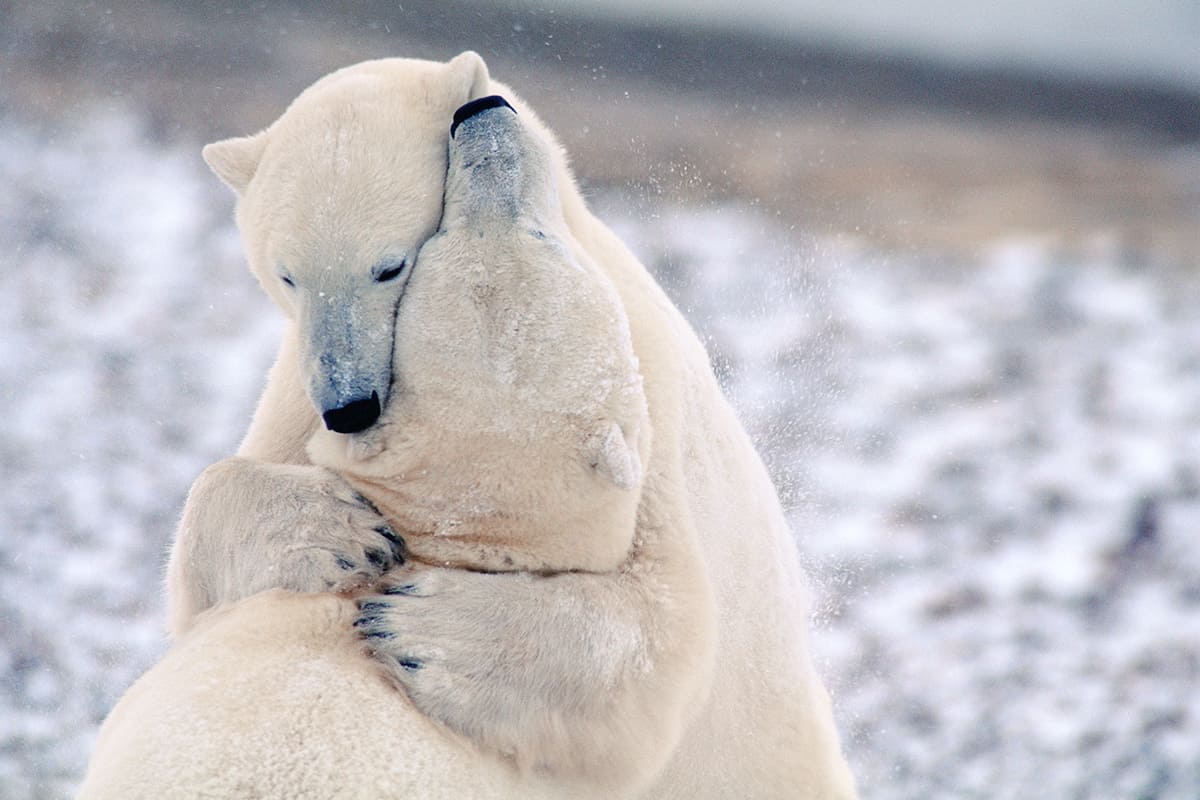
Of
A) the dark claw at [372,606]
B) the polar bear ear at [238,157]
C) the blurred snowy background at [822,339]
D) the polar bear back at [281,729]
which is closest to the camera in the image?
the polar bear back at [281,729]

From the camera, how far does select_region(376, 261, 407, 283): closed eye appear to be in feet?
2.93

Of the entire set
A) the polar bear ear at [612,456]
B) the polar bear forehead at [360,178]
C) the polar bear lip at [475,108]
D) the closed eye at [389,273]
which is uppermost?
the polar bear lip at [475,108]

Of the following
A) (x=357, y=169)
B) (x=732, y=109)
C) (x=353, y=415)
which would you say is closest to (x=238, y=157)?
(x=357, y=169)

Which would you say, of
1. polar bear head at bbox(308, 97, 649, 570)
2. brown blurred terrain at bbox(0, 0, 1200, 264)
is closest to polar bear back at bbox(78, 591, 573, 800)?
polar bear head at bbox(308, 97, 649, 570)

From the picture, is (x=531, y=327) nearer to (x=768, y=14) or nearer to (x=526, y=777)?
(x=526, y=777)

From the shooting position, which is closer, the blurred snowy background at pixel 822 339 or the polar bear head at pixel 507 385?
the polar bear head at pixel 507 385

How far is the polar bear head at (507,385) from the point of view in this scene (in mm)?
840

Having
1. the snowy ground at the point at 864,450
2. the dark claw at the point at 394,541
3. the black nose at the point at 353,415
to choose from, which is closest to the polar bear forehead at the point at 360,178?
the black nose at the point at 353,415

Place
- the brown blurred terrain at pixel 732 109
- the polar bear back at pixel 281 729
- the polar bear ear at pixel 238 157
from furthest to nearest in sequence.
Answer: the brown blurred terrain at pixel 732 109 → the polar bear ear at pixel 238 157 → the polar bear back at pixel 281 729

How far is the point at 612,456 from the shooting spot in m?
0.84

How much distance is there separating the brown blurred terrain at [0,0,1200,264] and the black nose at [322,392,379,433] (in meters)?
1.53

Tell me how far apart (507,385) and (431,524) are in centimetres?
15

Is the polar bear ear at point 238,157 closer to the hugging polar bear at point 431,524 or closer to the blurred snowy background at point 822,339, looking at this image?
the hugging polar bear at point 431,524

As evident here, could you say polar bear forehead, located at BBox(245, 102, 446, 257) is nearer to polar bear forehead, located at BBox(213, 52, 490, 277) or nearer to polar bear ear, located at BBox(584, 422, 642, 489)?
polar bear forehead, located at BBox(213, 52, 490, 277)
